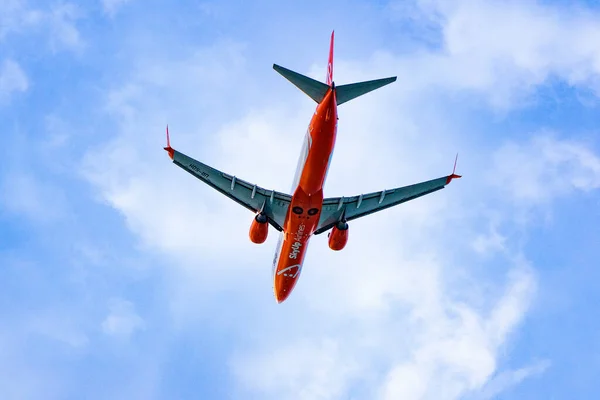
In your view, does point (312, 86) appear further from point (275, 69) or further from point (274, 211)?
point (274, 211)

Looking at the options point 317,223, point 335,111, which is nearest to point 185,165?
point 317,223

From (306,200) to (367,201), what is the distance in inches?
263

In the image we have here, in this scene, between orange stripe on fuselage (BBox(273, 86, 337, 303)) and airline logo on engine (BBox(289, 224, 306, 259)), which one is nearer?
orange stripe on fuselage (BBox(273, 86, 337, 303))

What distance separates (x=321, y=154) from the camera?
35.9 metres

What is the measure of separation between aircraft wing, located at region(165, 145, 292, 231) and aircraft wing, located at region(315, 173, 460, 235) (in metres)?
2.88

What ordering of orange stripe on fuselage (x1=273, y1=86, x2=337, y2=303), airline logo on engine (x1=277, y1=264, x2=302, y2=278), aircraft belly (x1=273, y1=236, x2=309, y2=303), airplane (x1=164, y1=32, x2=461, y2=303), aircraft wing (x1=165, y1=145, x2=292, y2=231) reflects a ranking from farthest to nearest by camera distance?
airline logo on engine (x1=277, y1=264, x2=302, y2=278), aircraft wing (x1=165, y1=145, x2=292, y2=231), aircraft belly (x1=273, y1=236, x2=309, y2=303), airplane (x1=164, y1=32, x2=461, y2=303), orange stripe on fuselage (x1=273, y1=86, x2=337, y2=303)

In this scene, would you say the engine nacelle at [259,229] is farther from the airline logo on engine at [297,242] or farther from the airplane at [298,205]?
the airline logo on engine at [297,242]

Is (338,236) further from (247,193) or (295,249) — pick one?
(247,193)

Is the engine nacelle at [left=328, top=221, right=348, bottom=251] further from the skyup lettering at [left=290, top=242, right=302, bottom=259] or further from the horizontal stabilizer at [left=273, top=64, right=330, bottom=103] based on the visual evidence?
the horizontal stabilizer at [left=273, top=64, right=330, bottom=103]

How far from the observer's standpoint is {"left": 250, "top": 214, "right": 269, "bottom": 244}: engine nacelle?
4259 centimetres

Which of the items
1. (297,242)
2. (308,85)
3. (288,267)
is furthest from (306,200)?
(308,85)

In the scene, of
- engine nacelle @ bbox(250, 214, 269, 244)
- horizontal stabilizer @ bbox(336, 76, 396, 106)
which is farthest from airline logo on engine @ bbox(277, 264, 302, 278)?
horizontal stabilizer @ bbox(336, 76, 396, 106)

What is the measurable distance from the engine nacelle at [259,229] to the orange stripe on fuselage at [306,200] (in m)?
1.29

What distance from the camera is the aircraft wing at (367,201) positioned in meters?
44.2
